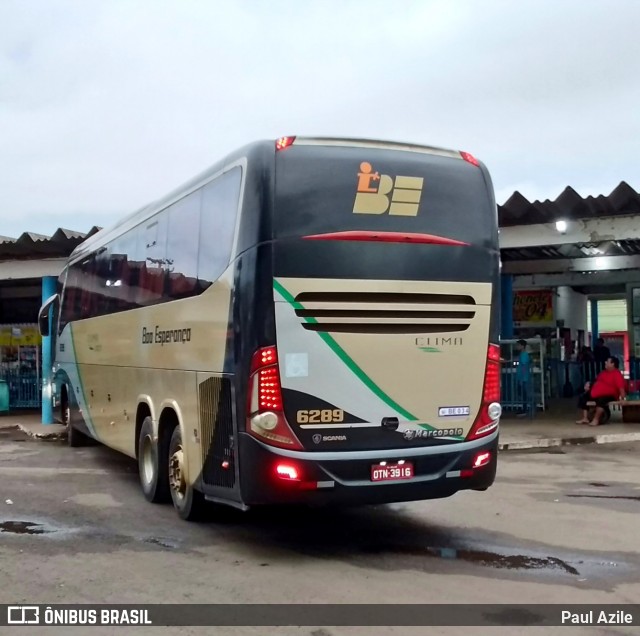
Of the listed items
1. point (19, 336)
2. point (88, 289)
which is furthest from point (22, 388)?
point (88, 289)

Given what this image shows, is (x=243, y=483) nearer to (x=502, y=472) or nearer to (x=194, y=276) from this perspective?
(x=194, y=276)

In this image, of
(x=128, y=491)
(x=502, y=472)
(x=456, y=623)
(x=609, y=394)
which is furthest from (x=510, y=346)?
(x=456, y=623)

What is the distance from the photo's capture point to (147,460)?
9.46m

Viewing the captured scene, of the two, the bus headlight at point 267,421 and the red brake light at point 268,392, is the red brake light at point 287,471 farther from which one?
the red brake light at point 268,392

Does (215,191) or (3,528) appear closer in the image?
(215,191)

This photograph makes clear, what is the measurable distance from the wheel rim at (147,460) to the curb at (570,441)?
22.1 ft

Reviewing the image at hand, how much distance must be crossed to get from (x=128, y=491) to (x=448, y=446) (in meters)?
5.02

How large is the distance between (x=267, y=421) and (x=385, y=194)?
2217 millimetres

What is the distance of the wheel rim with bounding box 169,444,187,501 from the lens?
820 cm

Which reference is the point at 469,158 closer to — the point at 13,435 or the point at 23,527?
the point at 23,527

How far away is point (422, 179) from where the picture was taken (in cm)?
707

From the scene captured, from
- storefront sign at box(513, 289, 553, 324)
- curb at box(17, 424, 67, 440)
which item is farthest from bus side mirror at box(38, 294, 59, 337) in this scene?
storefront sign at box(513, 289, 553, 324)

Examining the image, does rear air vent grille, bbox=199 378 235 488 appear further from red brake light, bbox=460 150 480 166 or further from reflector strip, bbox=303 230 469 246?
red brake light, bbox=460 150 480 166

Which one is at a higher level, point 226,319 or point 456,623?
point 226,319
